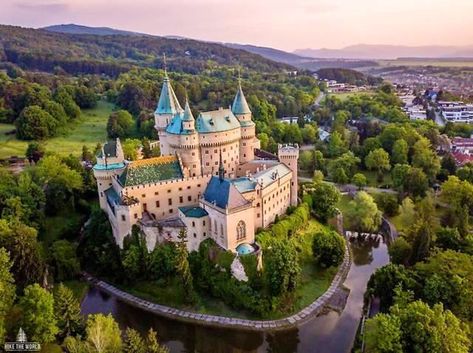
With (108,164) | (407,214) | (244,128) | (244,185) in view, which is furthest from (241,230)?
(407,214)

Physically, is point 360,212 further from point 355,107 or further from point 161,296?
point 355,107

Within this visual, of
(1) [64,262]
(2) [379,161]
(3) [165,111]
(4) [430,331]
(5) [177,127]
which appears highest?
(3) [165,111]

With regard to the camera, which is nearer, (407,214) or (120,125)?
(407,214)

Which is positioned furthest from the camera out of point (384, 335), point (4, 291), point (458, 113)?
point (458, 113)

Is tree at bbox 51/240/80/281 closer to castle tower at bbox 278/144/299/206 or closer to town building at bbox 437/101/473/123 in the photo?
castle tower at bbox 278/144/299/206

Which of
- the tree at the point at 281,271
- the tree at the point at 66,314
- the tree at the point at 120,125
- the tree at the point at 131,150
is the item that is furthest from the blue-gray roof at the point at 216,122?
the tree at the point at 120,125

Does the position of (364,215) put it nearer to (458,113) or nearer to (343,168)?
(343,168)
